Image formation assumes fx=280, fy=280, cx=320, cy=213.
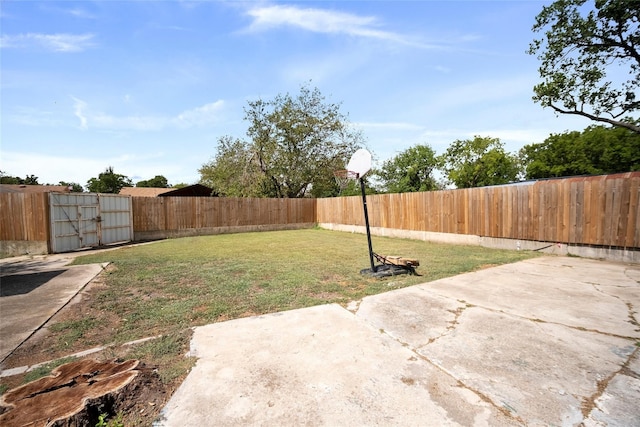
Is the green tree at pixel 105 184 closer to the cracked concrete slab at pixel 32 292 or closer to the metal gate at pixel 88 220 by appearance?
the metal gate at pixel 88 220

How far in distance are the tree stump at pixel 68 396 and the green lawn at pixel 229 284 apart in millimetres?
847

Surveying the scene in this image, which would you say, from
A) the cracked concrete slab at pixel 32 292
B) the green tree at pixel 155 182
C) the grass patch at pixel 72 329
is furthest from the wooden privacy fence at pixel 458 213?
the green tree at pixel 155 182

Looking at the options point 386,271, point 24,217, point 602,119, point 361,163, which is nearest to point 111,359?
point 386,271

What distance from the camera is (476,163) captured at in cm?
3097

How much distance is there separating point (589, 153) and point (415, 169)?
54.2ft

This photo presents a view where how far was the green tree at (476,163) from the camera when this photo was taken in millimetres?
30250

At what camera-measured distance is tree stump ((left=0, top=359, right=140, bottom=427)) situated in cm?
154

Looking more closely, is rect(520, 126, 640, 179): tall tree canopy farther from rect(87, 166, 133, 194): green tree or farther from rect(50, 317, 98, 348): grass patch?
rect(87, 166, 133, 194): green tree

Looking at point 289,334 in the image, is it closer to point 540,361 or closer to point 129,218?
point 540,361

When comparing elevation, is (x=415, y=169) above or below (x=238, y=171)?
above

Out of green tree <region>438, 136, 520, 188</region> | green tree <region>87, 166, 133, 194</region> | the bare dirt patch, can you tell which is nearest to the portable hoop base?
the bare dirt patch

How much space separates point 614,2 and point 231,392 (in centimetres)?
1770

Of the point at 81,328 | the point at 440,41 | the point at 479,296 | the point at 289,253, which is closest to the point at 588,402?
the point at 479,296

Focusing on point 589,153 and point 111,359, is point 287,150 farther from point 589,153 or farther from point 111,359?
point 589,153
